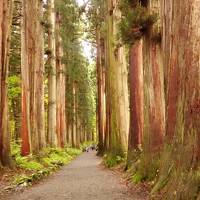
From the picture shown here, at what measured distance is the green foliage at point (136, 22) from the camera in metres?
9.79

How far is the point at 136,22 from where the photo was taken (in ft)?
32.5

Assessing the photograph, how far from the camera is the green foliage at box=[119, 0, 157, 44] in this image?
9.79m

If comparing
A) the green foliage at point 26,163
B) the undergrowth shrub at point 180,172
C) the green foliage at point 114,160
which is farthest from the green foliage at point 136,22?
the green foliage at point 114,160

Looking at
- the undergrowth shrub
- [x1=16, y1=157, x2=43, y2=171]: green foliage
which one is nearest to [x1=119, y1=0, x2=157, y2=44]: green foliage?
the undergrowth shrub

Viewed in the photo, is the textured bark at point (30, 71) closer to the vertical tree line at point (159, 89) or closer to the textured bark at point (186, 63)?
the vertical tree line at point (159, 89)

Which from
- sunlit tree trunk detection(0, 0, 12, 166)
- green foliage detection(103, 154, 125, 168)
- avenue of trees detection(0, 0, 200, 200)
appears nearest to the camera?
avenue of trees detection(0, 0, 200, 200)

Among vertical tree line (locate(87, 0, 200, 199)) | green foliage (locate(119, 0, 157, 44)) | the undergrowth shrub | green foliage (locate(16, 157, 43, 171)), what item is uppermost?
green foliage (locate(119, 0, 157, 44))

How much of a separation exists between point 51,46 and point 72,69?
322 inches

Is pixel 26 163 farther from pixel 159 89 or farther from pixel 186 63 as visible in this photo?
pixel 186 63

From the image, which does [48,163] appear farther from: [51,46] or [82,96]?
[82,96]

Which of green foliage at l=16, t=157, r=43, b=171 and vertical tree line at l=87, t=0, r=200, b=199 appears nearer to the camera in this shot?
vertical tree line at l=87, t=0, r=200, b=199

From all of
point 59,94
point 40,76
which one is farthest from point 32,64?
point 59,94

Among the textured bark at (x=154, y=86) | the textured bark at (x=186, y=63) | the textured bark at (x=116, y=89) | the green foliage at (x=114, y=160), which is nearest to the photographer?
the textured bark at (x=186, y=63)

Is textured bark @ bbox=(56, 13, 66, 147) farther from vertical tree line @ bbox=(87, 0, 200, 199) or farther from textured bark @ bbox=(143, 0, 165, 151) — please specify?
textured bark @ bbox=(143, 0, 165, 151)
